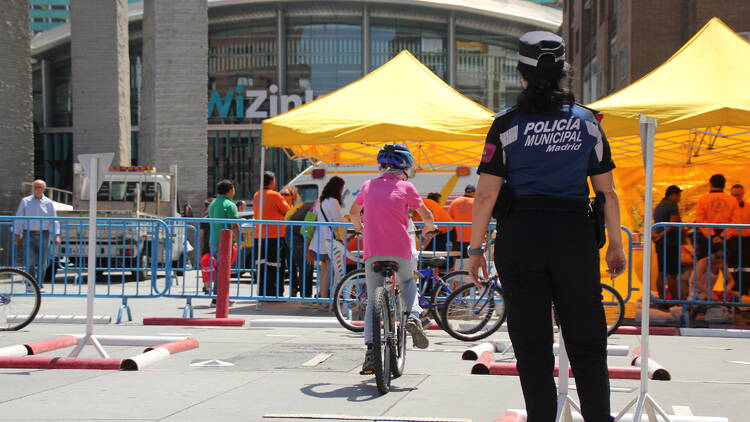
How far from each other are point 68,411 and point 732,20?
27.7 metres

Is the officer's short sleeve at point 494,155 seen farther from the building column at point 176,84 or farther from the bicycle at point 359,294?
the building column at point 176,84

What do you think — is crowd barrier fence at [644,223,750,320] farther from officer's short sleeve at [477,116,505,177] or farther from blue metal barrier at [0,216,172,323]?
officer's short sleeve at [477,116,505,177]

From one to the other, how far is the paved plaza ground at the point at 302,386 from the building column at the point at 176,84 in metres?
27.4

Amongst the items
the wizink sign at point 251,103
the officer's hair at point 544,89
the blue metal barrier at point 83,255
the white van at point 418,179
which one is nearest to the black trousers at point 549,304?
the officer's hair at point 544,89

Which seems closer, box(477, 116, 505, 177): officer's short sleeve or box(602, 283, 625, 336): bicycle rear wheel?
box(477, 116, 505, 177): officer's short sleeve

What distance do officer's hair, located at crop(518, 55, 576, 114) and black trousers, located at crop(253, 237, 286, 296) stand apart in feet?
28.6

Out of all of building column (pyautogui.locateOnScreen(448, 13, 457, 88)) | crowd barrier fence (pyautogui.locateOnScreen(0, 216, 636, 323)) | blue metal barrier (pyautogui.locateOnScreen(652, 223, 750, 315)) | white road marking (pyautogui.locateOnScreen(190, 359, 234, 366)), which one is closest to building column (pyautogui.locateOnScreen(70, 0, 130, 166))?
building column (pyautogui.locateOnScreen(448, 13, 457, 88))

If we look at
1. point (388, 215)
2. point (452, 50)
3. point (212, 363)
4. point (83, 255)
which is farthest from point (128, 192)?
point (452, 50)

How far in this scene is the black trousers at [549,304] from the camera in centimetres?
425

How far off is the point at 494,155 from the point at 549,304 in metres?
0.70

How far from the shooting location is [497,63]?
207ft

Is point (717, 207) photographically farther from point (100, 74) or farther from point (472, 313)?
point (100, 74)

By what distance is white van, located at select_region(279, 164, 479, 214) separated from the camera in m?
19.4

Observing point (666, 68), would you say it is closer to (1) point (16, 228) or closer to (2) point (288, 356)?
(2) point (288, 356)
